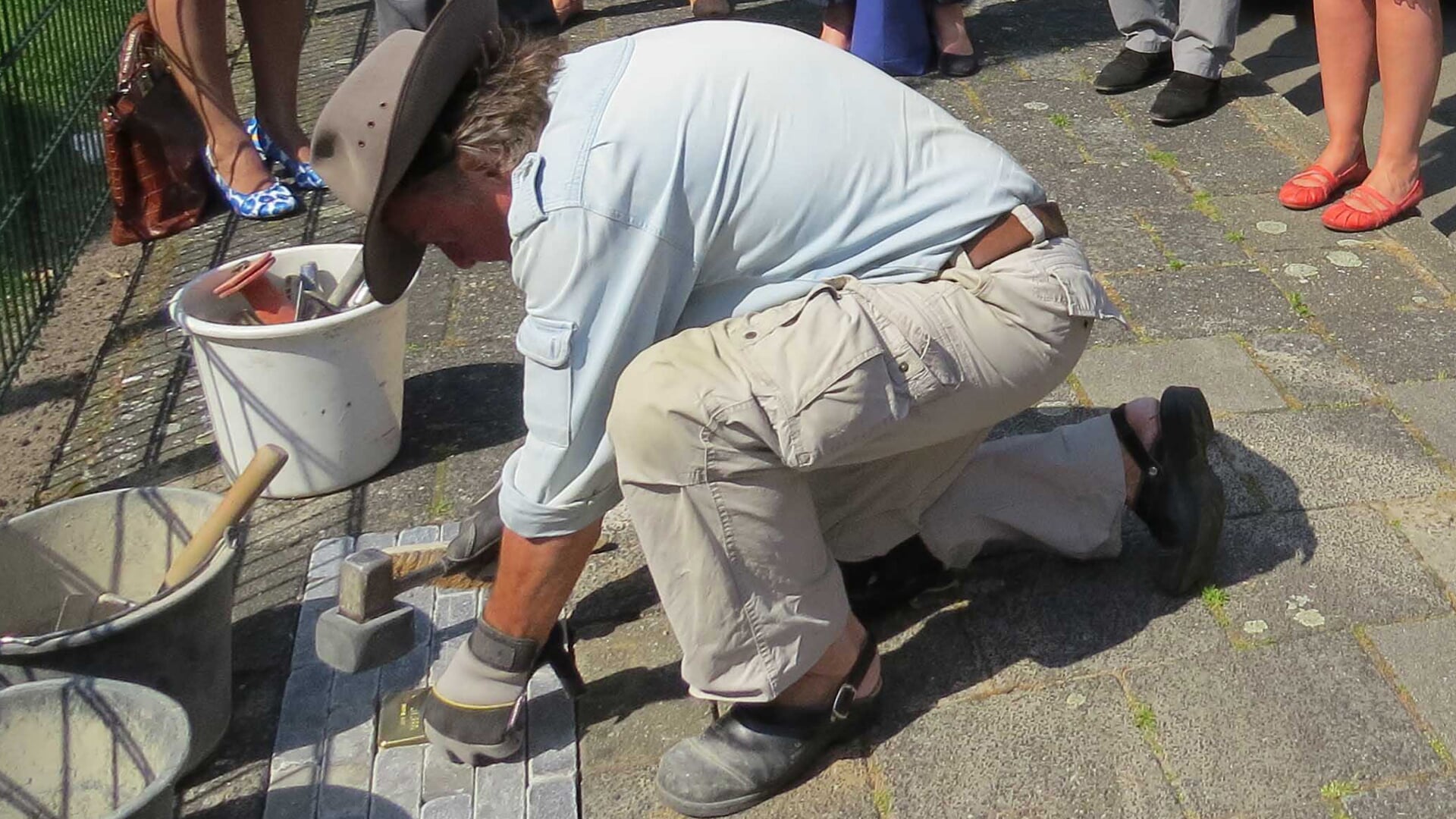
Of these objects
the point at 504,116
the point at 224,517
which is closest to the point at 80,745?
the point at 224,517

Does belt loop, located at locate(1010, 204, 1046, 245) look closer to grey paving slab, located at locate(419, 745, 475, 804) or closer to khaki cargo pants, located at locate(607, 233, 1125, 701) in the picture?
khaki cargo pants, located at locate(607, 233, 1125, 701)

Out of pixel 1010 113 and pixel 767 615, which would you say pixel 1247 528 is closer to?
pixel 767 615

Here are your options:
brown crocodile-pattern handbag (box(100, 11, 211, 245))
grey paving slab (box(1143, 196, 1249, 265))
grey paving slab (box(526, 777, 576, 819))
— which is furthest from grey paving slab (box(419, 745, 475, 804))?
brown crocodile-pattern handbag (box(100, 11, 211, 245))

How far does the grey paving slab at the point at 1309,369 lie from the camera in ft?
11.8

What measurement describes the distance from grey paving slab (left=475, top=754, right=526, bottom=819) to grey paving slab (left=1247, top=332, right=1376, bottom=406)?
2.03m

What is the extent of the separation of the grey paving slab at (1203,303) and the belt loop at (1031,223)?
141cm

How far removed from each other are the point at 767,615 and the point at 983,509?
0.62 m

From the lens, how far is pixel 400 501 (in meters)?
3.50

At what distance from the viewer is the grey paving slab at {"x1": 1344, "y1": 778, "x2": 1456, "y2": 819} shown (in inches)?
95.6

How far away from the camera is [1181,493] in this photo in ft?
9.59

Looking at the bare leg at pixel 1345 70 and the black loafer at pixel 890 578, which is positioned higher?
the bare leg at pixel 1345 70

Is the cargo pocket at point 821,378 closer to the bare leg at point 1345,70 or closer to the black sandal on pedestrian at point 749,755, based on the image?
the black sandal on pedestrian at point 749,755

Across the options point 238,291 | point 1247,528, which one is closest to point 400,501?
point 238,291

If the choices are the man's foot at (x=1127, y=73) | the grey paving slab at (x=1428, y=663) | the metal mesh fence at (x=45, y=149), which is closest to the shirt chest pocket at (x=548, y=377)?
the grey paving slab at (x=1428, y=663)
